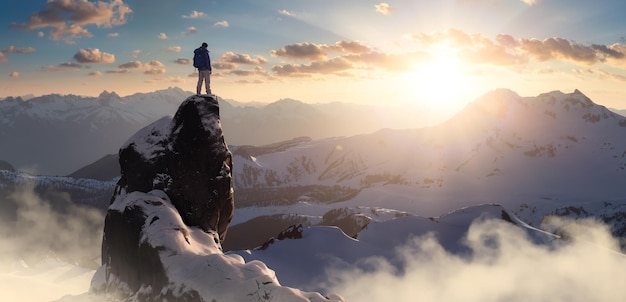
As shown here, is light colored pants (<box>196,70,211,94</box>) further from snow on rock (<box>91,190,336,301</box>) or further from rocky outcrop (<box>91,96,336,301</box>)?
snow on rock (<box>91,190,336,301</box>)

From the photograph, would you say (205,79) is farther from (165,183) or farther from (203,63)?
(165,183)

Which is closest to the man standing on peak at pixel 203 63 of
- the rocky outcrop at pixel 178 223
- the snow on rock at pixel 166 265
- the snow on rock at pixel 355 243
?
the rocky outcrop at pixel 178 223

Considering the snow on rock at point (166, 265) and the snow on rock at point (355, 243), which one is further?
the snow on rock at point (355, 243)

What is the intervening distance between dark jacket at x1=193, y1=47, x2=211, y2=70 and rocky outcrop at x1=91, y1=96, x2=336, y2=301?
4206mm

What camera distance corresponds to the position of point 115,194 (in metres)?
34.9

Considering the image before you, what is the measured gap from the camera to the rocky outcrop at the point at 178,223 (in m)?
24.5

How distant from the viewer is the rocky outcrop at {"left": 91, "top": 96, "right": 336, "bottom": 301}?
24516 millimetres

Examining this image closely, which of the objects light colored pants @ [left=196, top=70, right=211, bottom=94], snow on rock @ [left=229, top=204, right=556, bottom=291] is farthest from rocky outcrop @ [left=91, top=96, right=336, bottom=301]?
snow on rock @ [left=229, top=204, right=556, bottom=291]

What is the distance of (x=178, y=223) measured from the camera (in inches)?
1179

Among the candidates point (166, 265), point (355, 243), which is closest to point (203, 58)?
point (166, 265)

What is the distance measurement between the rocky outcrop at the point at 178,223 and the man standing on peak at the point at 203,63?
3571mm

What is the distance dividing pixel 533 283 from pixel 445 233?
20839 mm

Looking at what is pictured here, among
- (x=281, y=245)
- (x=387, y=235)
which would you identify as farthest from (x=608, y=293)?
(x=281, y=245)

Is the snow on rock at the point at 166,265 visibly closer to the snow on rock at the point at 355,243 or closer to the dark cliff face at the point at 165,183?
the dark cliff face at the point at 165,183
